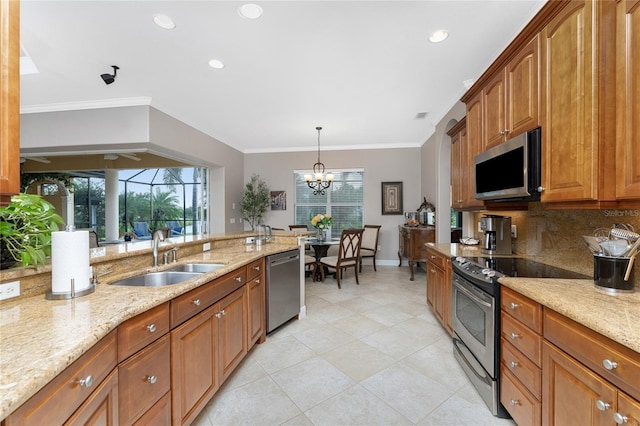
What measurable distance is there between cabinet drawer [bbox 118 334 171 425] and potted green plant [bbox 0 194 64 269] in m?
0.65

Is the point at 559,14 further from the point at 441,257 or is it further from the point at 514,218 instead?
the point at 441,257

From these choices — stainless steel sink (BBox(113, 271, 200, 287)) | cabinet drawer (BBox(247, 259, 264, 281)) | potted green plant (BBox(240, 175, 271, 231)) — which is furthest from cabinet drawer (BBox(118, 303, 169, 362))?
potted green plant (BBox(240, 175, 271, 231))

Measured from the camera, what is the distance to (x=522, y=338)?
1.42 metres

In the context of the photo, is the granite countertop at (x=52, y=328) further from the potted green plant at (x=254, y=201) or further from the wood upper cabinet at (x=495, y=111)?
the potted green plant at (x=254, y=201)

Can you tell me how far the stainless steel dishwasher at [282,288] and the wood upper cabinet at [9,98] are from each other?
6.05ft

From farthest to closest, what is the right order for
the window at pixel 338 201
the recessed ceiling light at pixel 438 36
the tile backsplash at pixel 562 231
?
1. the window at pixel 338 201
2. the recessed ceiling light at pixel 438 36
3. the tile backsplash at pixel 562 231

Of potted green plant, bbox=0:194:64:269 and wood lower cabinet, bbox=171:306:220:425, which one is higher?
potted green plant, bbox=0:194:64:269

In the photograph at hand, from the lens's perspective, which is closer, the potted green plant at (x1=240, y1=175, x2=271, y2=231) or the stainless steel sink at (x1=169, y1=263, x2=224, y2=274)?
the stainless steel sink at (x1=169, y1=263, x2=224, y2=274)

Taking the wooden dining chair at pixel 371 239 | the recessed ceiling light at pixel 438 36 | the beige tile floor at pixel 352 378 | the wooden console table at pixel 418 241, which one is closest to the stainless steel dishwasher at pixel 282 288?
the beige tile floor at pixel 352 378

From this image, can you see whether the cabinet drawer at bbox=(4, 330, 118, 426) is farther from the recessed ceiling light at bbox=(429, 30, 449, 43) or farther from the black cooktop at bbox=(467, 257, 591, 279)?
the recessed ceiling light at bbox=(429, 30, 449, 43)

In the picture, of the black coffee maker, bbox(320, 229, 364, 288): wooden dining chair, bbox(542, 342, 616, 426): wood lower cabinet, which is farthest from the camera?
bbox(320, 229, 364, 288): wooden dining chair

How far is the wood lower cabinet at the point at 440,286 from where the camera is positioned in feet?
8.20

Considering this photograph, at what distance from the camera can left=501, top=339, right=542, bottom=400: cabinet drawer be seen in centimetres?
131

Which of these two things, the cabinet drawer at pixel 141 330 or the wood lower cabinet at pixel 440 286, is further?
the wood lower cabinet at pixel 440 286
